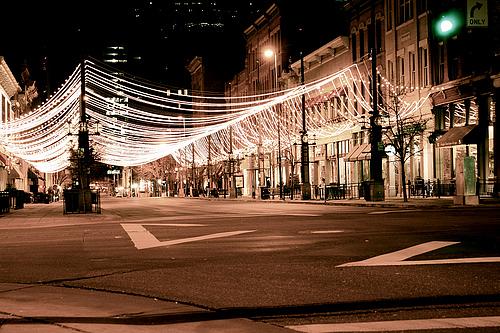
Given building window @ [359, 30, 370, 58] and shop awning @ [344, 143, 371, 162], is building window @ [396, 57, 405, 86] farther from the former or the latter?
building window @ [359, 30, 370, 58]

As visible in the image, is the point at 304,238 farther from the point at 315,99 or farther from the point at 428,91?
the point at 315,99

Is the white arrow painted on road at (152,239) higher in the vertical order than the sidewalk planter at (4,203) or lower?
lower

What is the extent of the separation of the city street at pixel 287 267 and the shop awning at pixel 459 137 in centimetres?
2059

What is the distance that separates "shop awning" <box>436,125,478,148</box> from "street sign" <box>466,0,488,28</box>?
1172 inches

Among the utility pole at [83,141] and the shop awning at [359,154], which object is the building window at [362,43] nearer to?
the shop awning at [359,154]

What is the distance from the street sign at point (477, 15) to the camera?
10.9m

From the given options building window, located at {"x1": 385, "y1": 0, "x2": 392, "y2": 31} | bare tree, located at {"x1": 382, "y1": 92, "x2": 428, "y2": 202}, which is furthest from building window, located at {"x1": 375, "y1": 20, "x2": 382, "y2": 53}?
bare tree, located at {"x1": 382, "y1": 92, "x2": 428, "y2": 202}

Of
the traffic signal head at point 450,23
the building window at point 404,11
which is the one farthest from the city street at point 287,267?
the building window at point 404,11

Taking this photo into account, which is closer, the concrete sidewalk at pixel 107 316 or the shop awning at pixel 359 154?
the concrete sidewalk at pixel 107 316

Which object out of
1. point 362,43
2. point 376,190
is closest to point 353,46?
point 362,43

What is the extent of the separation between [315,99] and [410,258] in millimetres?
55301

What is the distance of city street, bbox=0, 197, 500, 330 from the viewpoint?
8672 mm

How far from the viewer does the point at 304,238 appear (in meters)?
16.8

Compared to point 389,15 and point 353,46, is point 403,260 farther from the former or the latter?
point 353,46
